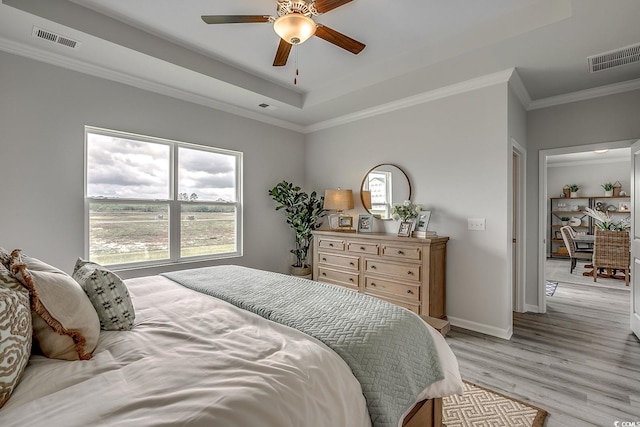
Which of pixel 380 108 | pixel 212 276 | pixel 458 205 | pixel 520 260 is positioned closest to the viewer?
pixel 212 276

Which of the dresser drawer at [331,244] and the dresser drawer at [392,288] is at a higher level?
the dresser drawer at [331,244]

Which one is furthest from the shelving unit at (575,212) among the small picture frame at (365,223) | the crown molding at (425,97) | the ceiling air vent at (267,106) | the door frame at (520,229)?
the ceiling air vent at (267,106)

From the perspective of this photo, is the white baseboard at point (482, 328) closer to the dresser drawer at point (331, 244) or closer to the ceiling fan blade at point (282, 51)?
the dresser drawer at point (331, 244)

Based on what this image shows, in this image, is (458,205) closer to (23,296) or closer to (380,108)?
(380,108)

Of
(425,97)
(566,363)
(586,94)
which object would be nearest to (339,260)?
(425,97)

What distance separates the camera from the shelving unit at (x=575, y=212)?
7656mm

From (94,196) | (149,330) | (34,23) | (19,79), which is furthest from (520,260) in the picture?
(19,79)

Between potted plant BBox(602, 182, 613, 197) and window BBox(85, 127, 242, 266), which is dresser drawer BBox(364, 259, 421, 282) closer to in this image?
window BBox(85, 127, 242, 266)

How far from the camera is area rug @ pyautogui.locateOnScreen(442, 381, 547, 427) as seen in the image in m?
1.83

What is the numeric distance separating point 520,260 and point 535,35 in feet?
8.25

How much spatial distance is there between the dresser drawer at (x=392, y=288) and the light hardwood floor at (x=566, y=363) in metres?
0.56

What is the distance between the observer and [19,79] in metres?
2.64

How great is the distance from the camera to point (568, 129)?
11.8ft

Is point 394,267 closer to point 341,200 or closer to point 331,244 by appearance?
point 331,244
